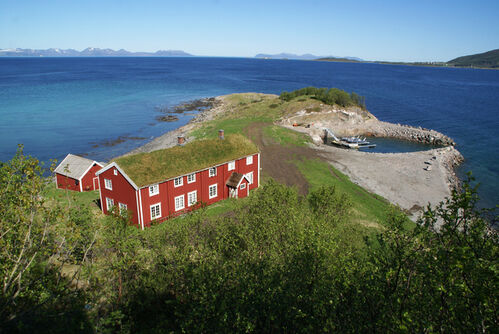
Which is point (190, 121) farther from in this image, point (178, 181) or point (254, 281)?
point (254, 281)

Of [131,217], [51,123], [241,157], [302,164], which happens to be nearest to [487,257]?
[131,217]

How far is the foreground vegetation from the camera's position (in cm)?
1017

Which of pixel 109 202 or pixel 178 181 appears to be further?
pixel 178 181

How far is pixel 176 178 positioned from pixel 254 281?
2295 centimetres

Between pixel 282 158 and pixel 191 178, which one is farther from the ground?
pixel 191 178

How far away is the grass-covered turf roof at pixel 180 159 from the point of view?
3438 cm

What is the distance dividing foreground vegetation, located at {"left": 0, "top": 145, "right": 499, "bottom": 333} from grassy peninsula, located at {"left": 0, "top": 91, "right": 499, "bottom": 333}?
7cm

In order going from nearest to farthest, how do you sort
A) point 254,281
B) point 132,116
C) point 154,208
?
point 254,281 → point 154,208 → point 132,116

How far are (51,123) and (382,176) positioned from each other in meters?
88.7

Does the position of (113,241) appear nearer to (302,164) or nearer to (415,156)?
(302,164)

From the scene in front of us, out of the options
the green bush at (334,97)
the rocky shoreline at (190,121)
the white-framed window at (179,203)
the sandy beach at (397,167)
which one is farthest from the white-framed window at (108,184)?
the green bush at (334,97)

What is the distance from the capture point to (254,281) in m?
15.4

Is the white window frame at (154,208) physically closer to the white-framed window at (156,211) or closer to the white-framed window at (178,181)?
the white-framed window at (156,211)

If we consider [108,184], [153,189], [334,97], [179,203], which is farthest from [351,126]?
[108,184]
